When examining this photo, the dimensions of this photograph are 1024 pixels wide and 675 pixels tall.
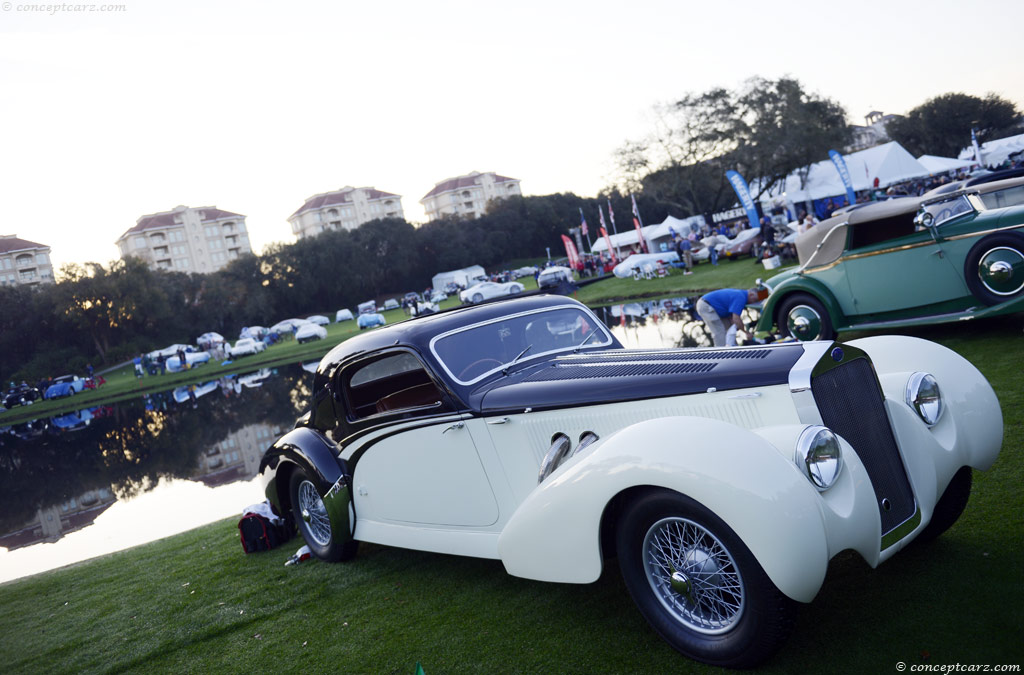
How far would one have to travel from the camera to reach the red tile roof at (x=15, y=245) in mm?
73625

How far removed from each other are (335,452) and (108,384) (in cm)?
4403

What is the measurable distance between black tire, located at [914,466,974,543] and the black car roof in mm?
2515

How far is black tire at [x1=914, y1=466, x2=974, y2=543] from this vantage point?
3.53 m

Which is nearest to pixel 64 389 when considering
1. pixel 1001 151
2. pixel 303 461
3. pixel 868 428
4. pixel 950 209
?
pixel 303 461

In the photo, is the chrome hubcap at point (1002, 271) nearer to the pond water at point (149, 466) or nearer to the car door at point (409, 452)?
the pond water at point (149, 466)

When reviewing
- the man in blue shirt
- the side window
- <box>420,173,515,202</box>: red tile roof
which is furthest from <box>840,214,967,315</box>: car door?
<box>420,173,515,202</box>: red tile roof

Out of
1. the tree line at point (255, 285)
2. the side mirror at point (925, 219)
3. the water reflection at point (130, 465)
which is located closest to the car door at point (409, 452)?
the water reflection at point (130, 465)

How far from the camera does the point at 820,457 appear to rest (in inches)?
109

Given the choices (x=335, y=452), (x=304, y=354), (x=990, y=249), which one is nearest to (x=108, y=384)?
(x=304, y=354)

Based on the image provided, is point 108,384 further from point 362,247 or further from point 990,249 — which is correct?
point 990,249

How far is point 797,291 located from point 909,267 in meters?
1.44

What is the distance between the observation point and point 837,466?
A: 2771mm

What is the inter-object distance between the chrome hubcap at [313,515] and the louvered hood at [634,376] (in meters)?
2.24

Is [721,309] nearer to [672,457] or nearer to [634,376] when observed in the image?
[634,376]
